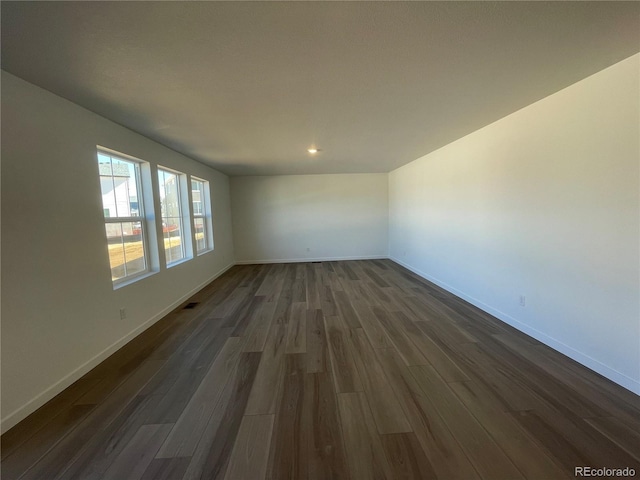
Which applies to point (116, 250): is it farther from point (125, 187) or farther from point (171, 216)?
point (171, 216)

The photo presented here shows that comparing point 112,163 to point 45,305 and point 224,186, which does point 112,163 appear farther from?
point 224,186

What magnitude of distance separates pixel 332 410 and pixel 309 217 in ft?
17.8

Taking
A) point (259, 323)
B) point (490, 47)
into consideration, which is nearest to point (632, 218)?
point (490, 47)

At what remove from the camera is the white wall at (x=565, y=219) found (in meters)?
1.82

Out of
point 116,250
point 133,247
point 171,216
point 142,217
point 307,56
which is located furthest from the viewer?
point 171,216

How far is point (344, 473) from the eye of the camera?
129cm

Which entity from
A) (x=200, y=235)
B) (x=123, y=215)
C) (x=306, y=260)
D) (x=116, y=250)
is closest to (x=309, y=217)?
(x=306, y=260)

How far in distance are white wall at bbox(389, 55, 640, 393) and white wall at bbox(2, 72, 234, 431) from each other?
4126 millimetres

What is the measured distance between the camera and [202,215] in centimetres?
525

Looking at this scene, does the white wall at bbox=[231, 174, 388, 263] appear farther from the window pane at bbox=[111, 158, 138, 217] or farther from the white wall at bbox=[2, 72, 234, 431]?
the white wall at bbox=[2, 72, 234, 431]

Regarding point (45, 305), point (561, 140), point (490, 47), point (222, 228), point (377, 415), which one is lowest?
point (377, 415)

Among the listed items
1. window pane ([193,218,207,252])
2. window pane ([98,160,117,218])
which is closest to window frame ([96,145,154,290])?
window pane ([98,160,117,218])

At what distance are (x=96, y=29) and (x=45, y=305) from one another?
186cm

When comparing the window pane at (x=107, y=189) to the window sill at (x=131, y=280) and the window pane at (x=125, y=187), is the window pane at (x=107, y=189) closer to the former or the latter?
the window pane at (x=125, y=187)
